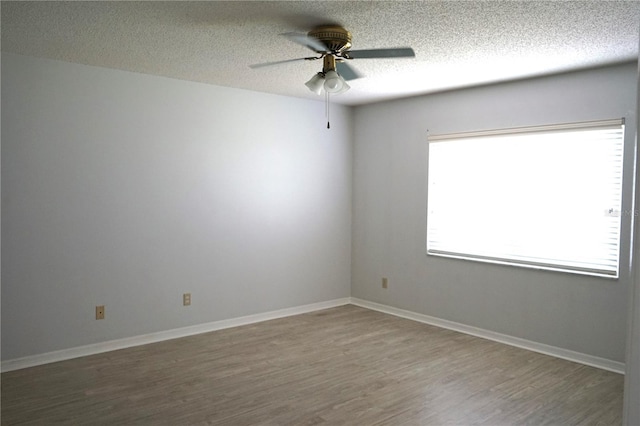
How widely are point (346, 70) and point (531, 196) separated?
2181mm

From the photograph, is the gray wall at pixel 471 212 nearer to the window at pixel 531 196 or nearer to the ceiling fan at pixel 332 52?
the window at pixel 531 196

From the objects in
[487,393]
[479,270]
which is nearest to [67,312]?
[487,393]

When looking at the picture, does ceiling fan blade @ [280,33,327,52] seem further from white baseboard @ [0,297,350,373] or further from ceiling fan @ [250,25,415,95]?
white baseboard @ [0,297,350,373]

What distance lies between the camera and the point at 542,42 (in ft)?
10.8

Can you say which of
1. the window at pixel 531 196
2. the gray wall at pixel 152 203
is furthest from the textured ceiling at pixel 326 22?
the window at pixel 531 196

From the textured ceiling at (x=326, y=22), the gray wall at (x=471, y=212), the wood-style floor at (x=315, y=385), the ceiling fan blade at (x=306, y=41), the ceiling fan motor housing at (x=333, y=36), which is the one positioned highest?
the textured ceiling at (x=326, y=22)

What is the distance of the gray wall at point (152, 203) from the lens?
12.6 feet

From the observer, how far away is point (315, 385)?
355 centimetres

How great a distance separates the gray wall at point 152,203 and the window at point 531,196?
1.46 meters

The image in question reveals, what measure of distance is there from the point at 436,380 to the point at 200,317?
7.82 feet

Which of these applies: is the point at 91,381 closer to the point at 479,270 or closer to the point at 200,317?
the point at 200,317

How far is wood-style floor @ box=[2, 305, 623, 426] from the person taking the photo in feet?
10.0

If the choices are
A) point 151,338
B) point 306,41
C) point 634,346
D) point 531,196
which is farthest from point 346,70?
point 151,338

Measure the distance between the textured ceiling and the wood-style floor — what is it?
2.42 meters
